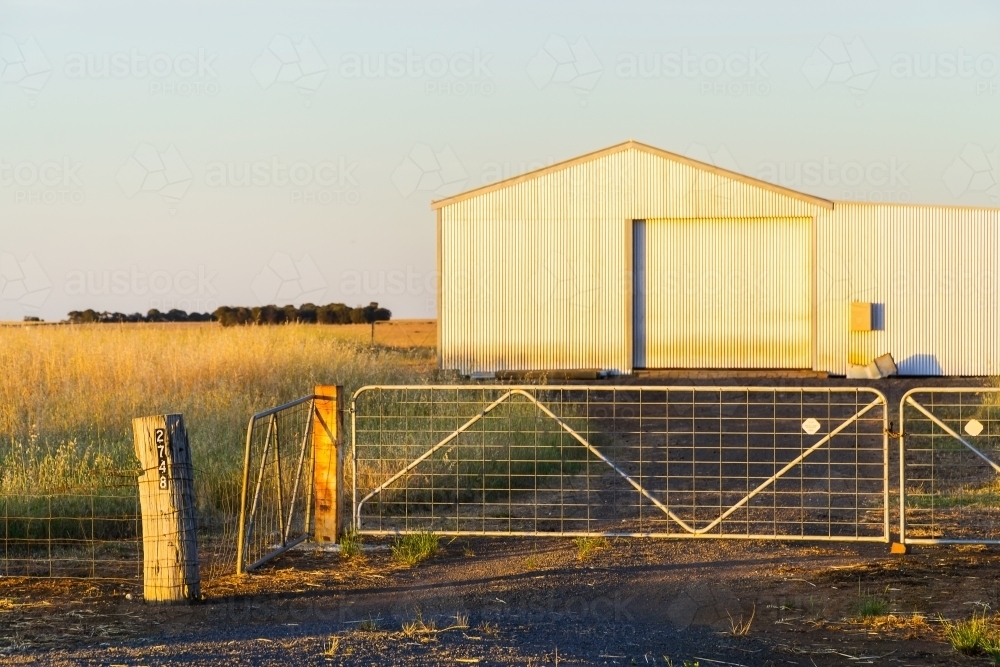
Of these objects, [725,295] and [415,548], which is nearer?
[415,548]

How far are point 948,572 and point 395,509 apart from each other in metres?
5.53

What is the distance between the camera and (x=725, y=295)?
29.2 metres

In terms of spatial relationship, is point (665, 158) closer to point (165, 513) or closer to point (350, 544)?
point (350, 544)

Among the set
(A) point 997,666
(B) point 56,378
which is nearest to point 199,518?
(A) point 997,666

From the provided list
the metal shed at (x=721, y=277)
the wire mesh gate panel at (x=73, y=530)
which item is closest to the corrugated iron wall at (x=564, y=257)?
the metal shed at (x=721, y=277)

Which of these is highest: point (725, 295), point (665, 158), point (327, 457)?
point (665, 158)

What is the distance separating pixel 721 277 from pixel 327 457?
2111 centimetres

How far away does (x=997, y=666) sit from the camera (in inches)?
240

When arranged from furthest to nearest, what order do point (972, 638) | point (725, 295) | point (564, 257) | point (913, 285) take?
point (564, 257), point (725, 295), point (913, 285), point (972, 638)

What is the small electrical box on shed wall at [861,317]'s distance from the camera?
2862cm

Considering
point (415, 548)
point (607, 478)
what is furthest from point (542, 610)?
point (607, 478)

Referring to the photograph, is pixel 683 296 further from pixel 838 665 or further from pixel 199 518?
pixel 838 665

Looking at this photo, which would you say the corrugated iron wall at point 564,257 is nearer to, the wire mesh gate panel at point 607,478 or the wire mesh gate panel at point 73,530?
the wire mesh gate panel at point 607,478

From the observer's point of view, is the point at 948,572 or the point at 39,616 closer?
the point at 39,616
